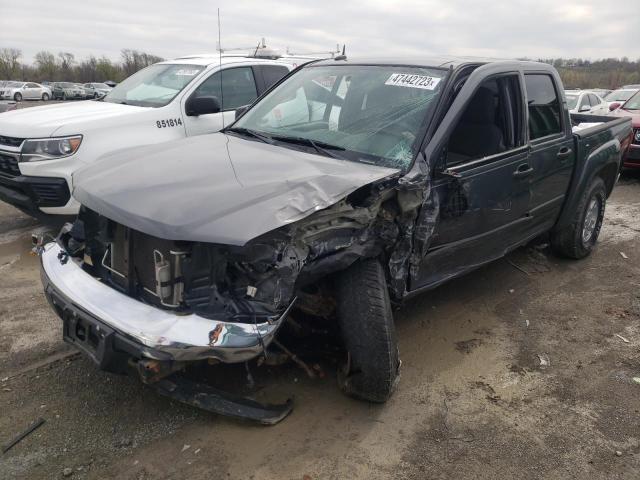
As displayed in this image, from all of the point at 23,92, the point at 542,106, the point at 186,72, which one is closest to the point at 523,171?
the point at 542,106

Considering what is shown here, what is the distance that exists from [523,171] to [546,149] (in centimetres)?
46

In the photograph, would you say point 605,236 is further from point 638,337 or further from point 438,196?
point 438,196

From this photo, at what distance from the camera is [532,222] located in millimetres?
4277

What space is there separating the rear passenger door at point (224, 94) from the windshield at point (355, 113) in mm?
2082

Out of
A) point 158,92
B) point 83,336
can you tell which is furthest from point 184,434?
point 158,92

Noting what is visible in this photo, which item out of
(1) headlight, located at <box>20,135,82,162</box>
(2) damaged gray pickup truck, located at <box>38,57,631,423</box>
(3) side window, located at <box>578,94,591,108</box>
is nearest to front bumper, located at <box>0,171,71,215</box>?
(1) headlight, located at <box>20,135,82,162</box>

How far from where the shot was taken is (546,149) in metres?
4.11

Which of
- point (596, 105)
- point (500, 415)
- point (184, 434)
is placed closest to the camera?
point (184, 434)

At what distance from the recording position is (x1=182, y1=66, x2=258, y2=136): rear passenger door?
5.96 m

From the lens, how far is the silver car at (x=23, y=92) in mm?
35375

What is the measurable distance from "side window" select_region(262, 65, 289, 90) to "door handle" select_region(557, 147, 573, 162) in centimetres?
379

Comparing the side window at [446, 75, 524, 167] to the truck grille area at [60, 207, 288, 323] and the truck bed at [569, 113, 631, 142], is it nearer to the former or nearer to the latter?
the truck bed at [569, 113, 631, 142]

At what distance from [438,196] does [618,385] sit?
167 centimetres

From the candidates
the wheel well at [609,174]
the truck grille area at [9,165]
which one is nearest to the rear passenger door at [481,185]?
the wheel well at [609,174]
